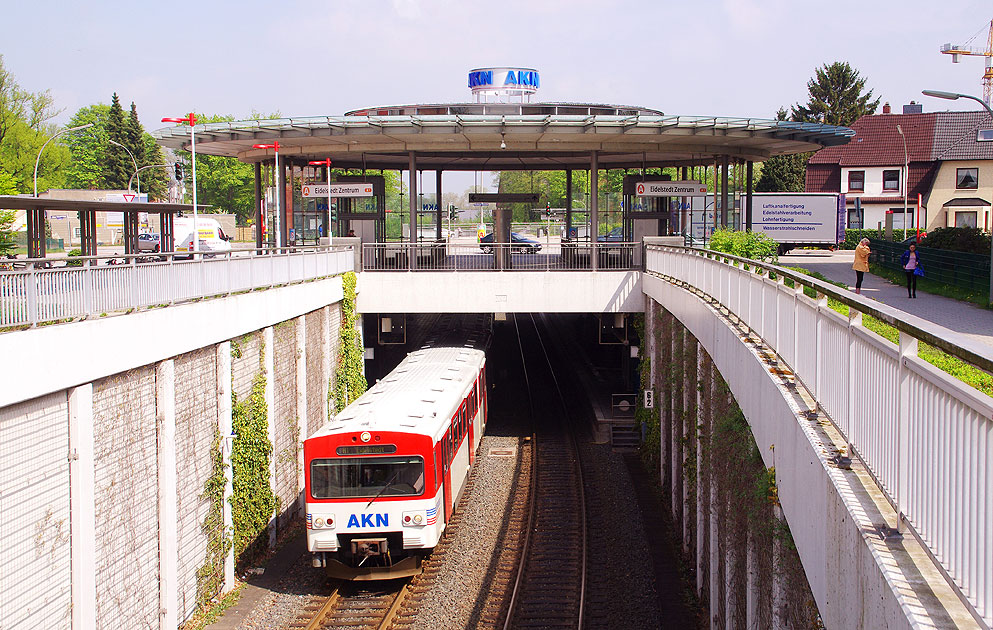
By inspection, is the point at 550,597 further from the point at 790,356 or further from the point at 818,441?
the point at 818,441

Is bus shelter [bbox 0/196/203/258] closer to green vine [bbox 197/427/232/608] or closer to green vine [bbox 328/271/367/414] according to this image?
green vine [bbox 197/427/232/608]

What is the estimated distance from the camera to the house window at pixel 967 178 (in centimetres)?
6316

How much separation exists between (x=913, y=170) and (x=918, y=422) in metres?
70.0

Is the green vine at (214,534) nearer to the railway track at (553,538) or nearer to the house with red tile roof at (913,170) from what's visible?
the railway track at (553,538)

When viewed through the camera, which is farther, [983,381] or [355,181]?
[355,181]

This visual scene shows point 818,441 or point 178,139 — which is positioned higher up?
point 178,139

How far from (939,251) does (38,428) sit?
1118 inches

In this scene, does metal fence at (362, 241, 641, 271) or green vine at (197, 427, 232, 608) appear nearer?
green vine at (197, 427, 232, 608)

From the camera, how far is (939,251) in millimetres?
30438

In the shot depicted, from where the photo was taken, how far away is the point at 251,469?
57.8 ft

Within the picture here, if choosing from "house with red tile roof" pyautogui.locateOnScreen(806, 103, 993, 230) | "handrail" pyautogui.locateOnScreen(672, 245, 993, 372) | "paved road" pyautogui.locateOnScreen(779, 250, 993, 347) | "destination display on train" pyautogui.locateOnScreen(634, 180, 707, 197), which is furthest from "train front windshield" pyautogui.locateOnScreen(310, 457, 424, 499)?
"house with red tile roof" pyautogui.locateOnScreen(806, 103, 993, 230)

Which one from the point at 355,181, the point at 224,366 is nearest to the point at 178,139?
the point at 355,181

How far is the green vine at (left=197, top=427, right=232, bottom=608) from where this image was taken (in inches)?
605

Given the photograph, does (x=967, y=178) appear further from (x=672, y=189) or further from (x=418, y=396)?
(x=418, y=396)
